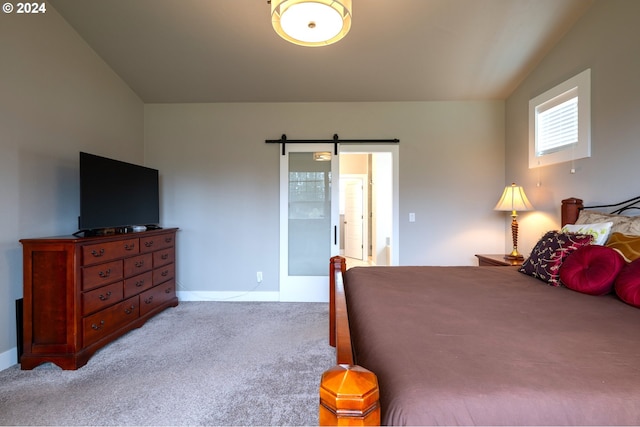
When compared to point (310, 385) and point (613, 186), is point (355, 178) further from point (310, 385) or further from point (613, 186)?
point (310, 385)

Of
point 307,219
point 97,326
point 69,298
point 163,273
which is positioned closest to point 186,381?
point 97,326

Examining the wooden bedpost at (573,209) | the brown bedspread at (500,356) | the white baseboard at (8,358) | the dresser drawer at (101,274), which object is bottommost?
the white baseboard at (8,358)

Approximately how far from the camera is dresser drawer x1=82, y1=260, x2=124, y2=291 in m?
2.24

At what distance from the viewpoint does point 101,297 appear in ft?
7.85

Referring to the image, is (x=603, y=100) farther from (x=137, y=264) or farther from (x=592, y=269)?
(x=137, y=264)

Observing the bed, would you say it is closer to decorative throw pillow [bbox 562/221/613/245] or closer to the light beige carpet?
decorative throw pillow [bbox 562/221/613/245]

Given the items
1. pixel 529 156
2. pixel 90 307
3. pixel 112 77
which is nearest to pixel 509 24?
pixel 529 156

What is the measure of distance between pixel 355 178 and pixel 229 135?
3.97 metres

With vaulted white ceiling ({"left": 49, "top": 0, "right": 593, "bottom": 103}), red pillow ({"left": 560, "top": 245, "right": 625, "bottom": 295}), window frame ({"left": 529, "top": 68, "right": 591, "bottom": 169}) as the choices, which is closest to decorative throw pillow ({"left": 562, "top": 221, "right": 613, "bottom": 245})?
red pillow ({"left": 560, "top": 245, "right": 625, "bottom": 295})

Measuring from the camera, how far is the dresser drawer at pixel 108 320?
226 cm

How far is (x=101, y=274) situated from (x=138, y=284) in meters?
0.50

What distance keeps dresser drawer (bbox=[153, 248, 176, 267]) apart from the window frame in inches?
A: 165

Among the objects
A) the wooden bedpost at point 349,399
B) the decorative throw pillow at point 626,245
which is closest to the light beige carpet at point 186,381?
the wooden bedpost at point 349,399

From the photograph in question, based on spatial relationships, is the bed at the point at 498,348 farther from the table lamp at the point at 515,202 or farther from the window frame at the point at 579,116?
the table lamp at the point at 515,202
